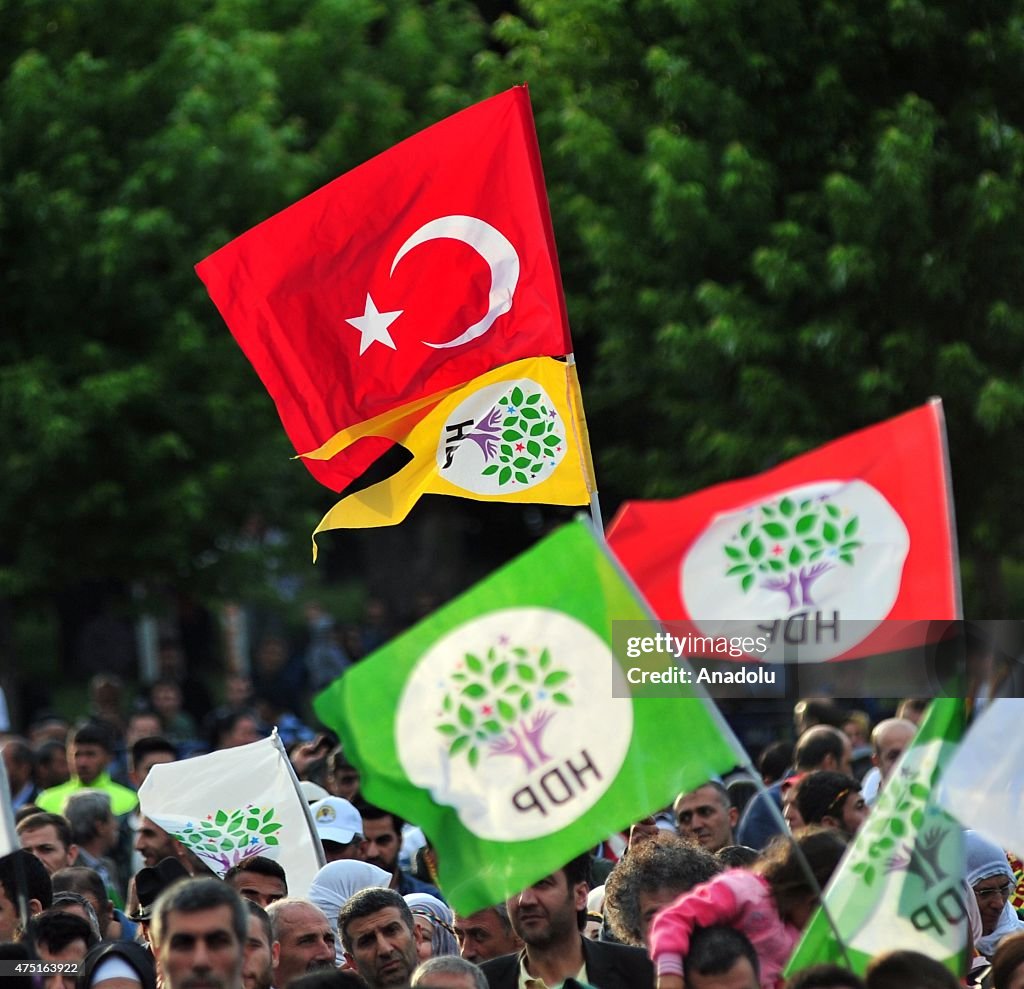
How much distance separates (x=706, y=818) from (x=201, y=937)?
3.74m

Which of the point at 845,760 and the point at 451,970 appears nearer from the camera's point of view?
the point at 451,970

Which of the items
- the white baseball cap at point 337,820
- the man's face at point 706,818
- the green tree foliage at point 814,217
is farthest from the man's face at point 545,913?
the green tree foliage at point 814,217

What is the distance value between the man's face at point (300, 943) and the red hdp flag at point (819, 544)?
166 cm

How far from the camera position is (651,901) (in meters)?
6.71

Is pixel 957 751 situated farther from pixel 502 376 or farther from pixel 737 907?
pixel 502 376

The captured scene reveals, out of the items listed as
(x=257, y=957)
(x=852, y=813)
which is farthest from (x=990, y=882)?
(x=257, y=957)

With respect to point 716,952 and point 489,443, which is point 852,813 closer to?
point 489,443

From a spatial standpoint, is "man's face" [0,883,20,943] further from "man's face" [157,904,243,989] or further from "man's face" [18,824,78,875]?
"man's face" [157,904,243,989]

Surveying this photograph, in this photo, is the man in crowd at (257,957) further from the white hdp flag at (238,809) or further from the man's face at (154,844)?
the man's face at (154,844)

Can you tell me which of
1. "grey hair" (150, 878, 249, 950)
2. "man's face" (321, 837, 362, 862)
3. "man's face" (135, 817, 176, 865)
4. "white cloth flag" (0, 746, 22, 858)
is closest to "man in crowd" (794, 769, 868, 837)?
"man's face" (321, 837, 362, 862)

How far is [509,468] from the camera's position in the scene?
853 cm

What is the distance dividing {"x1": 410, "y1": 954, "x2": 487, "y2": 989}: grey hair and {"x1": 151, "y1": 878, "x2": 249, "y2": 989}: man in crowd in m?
0.64

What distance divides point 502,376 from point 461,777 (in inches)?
125

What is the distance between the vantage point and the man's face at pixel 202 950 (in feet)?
17.8
